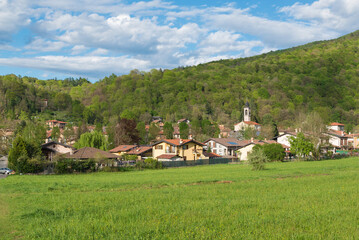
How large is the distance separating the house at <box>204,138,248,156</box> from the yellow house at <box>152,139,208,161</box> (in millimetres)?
14301

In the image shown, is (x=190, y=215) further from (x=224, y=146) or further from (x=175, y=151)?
(x=224, y=146)

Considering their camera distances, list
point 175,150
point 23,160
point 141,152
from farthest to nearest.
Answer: point 141,152 → point 175,150 → point 23,160

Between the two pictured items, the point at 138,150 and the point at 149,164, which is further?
the point at 138,150

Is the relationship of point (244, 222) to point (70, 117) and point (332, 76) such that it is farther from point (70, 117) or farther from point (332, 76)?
point (332, 76)

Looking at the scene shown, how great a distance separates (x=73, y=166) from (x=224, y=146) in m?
48.1

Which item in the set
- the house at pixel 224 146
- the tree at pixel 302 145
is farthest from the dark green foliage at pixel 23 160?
the house at pixel 224 146

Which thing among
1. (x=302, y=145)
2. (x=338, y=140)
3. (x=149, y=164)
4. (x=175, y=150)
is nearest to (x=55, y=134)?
(x=175, y=150)

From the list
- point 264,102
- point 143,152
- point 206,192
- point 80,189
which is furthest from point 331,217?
point 264,102

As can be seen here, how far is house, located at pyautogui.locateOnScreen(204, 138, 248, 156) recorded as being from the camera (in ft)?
293

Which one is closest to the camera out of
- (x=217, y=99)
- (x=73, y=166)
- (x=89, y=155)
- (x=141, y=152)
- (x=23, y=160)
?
(x=23, y=160)

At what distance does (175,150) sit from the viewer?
73.2 m

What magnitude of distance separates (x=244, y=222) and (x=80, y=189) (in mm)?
17586

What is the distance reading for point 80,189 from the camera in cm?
2855

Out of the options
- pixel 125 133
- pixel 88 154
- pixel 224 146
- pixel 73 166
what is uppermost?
pixel 125 133
